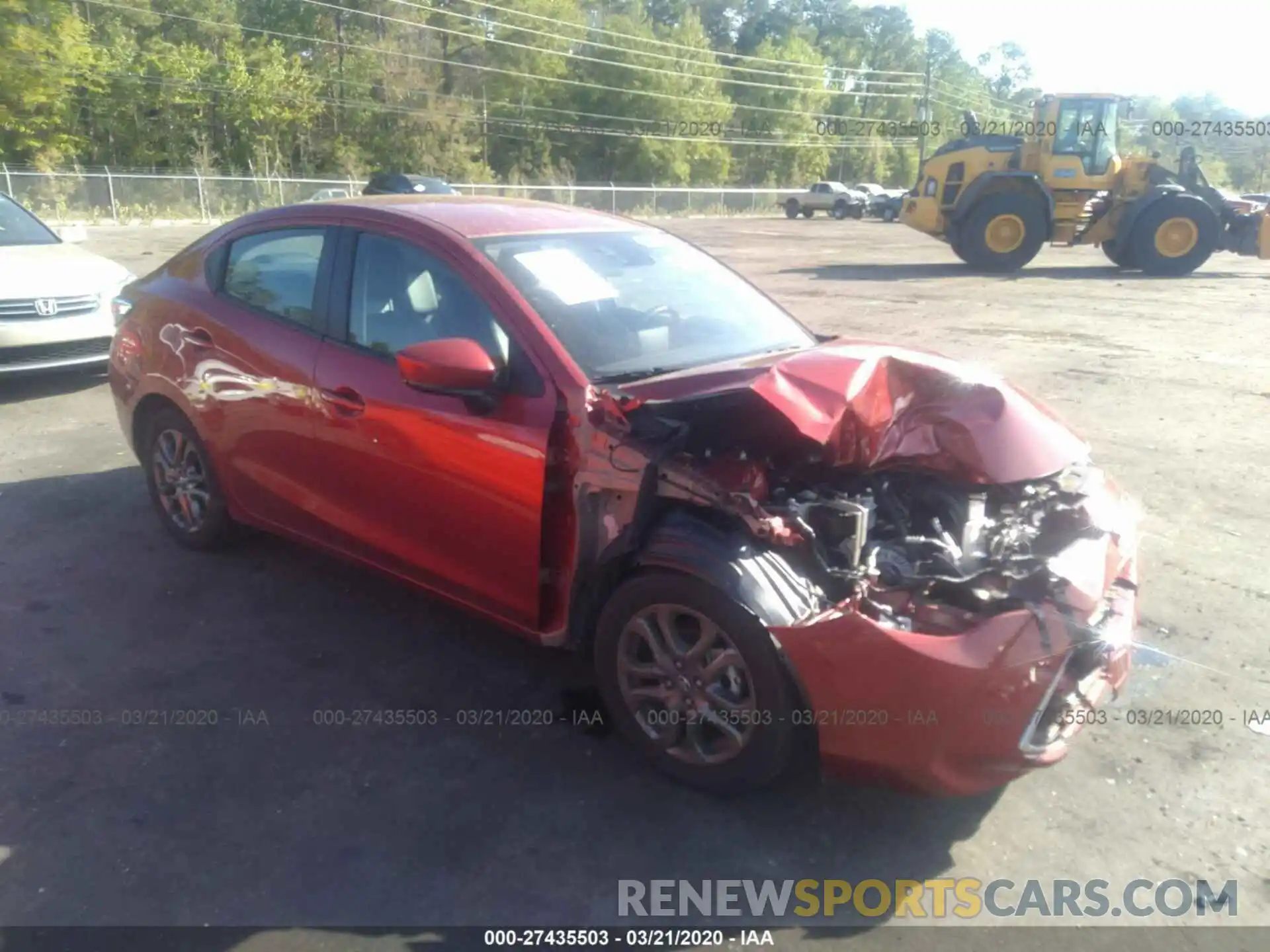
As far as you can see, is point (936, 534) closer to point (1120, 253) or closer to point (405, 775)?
point (405, 775)

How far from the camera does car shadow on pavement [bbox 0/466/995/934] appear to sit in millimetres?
2781

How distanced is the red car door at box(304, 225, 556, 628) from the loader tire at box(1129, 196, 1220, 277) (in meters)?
17.8

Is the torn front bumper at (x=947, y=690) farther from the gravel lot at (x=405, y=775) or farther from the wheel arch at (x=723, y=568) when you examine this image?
the gravel lot at (x=405, y=775)

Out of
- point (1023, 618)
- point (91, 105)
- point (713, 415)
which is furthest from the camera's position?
point (91, 105)

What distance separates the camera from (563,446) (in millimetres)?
3287

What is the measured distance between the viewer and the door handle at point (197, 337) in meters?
4.57

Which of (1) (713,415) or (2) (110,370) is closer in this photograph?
(1) (713,415)

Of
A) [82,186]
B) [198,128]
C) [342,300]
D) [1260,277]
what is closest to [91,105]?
[198,128]

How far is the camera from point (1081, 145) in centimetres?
1866

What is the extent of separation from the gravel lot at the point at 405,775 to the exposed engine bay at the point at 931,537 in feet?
2.44

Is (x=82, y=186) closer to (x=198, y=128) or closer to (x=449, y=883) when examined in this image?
(x=198, y=128)

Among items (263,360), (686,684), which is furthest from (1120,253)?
(686,684)

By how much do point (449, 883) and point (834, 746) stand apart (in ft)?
3.70

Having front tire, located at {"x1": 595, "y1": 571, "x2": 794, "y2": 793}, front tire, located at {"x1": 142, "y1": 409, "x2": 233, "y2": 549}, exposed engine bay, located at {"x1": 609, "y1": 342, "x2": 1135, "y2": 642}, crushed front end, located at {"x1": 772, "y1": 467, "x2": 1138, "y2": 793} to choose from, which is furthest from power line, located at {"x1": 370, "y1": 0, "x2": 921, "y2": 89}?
crushed front end, located at {"x1": 772, "y1": 467, "x2": 1138, "y2": 793}
